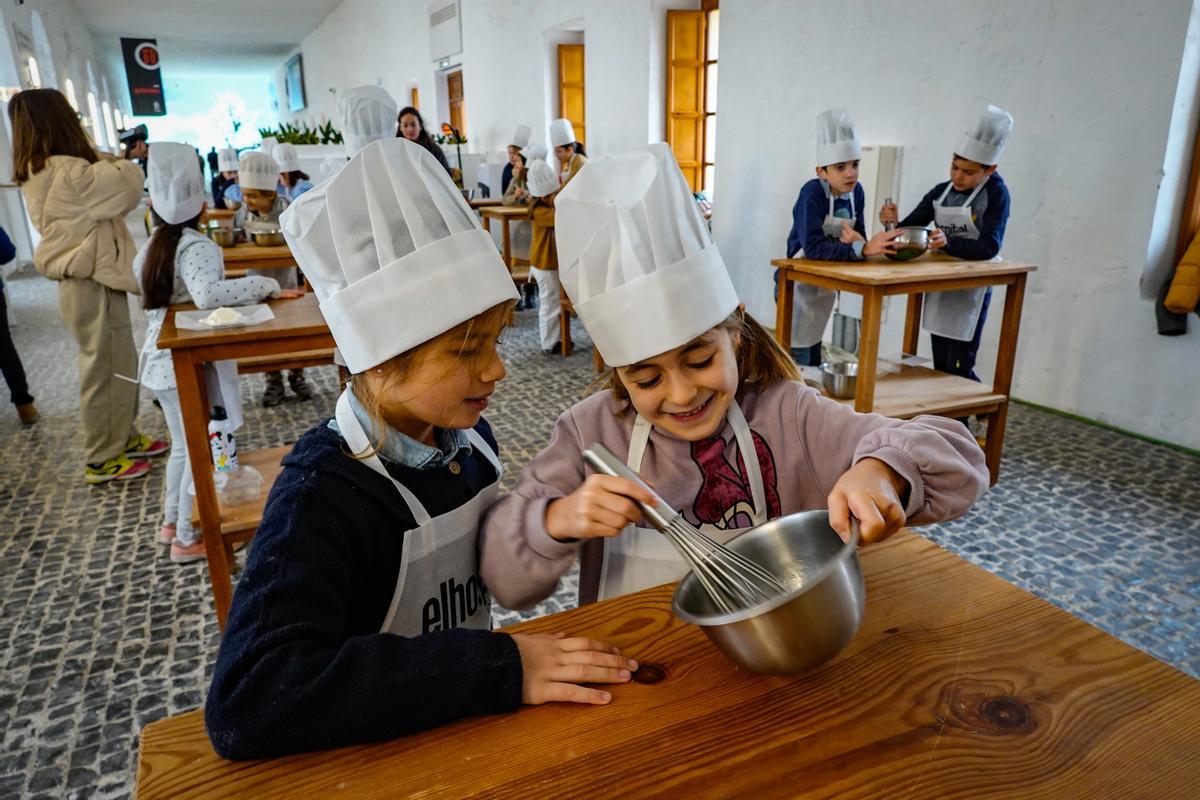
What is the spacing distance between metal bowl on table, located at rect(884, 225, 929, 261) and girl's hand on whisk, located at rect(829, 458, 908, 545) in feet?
7.08

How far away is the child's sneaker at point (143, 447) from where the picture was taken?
3045 mm

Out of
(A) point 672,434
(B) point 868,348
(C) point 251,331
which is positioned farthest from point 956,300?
(C) point 251,331

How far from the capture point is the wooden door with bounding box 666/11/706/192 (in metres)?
5.69

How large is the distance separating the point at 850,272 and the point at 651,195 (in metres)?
1.76

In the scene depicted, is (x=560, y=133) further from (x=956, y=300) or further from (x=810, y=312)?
(x=956, y=300)

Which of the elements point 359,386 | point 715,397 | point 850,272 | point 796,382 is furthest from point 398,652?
point 850,272

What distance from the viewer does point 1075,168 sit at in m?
3.13

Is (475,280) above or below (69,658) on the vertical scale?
above

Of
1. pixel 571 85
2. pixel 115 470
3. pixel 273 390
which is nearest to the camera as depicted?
pixel 115 470

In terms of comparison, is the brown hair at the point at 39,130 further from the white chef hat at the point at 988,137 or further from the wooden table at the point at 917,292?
the white chef hat at the point at 988,137

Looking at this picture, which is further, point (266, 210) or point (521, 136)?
point (521, 136)

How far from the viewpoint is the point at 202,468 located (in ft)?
5.96

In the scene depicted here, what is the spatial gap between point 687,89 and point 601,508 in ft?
18.8

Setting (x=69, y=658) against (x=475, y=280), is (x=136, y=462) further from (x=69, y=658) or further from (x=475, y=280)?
(x=475, y=280)
